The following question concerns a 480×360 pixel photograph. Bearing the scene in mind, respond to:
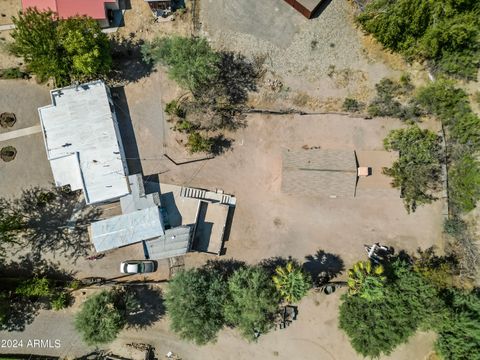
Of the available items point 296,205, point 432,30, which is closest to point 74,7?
point 296,205

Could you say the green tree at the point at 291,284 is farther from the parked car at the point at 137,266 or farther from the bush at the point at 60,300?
the bush at the point at 60,300

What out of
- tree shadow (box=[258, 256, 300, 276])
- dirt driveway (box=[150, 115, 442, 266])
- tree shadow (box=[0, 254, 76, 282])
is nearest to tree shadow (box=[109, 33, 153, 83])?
dirt driveway (box=[150, 115, 442, 266])

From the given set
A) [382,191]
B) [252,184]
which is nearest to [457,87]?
[382,191]

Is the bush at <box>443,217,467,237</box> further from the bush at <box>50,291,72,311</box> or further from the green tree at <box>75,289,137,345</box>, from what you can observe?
the bush at <box>50,291,72,311</box>

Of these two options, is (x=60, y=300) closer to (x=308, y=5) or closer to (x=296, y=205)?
(x=296, y=205)

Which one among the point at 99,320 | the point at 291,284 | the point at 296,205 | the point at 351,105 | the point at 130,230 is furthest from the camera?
the point at 296,205

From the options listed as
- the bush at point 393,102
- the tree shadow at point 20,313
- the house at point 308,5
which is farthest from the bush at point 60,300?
the house at point 308,5
